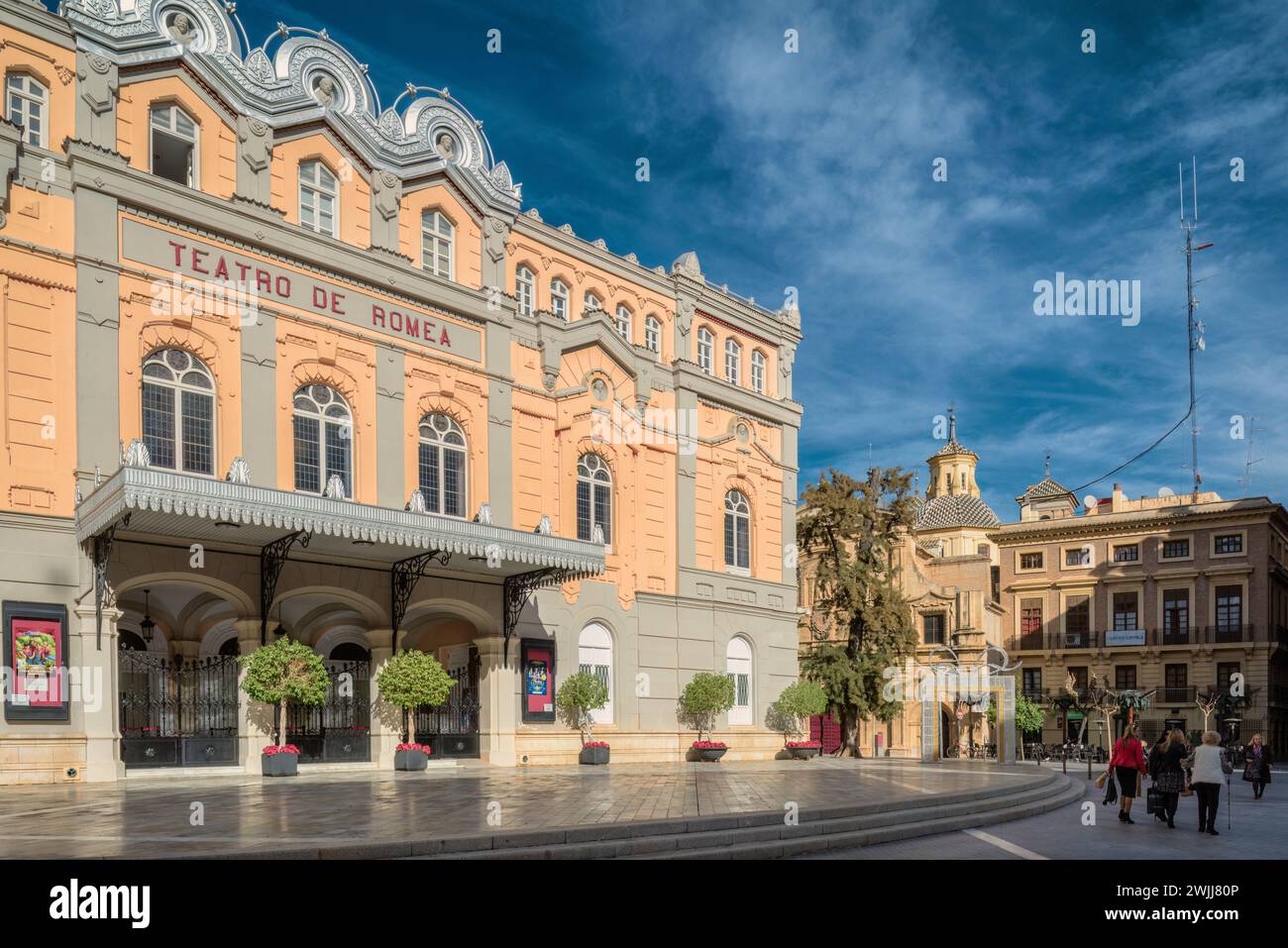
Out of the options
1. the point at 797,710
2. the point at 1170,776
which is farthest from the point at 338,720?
the point at 1170,776

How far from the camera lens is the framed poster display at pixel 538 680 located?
31.0m

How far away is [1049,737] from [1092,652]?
551cm

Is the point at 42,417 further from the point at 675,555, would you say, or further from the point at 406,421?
the point at 675,555

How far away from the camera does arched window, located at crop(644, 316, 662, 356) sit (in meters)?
37.5

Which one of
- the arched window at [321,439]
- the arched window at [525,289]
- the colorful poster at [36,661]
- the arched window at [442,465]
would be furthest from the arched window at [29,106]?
the arched window at [525,289]

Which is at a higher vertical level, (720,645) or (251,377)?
(251,377)

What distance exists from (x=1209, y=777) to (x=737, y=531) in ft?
75.5

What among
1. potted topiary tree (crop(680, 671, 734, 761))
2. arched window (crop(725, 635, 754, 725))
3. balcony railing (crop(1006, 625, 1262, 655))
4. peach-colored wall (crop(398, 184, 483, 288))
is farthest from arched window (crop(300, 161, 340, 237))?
balcony railing (crop(1006, 625, 1262, 655))

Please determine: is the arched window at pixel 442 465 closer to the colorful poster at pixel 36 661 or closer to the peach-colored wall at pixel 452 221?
the peach-colored wall at pixel 452 221

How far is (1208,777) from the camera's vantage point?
17.4 m

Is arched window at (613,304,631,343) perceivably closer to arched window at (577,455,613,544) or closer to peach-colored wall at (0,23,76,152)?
arched window at (577,455,613,544)
